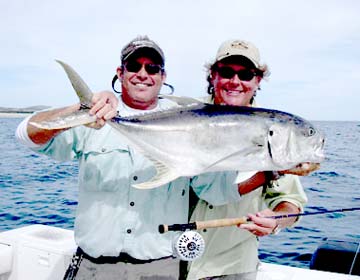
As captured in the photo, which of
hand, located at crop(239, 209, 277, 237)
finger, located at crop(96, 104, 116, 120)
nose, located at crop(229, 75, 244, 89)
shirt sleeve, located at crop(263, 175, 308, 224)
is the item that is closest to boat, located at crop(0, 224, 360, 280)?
shirt sleeve, located at crop(263, 175, 308, 224)

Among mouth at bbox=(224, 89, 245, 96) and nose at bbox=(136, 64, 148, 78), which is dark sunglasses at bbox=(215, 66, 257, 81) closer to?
mouth at bbox=(224, 89, 245, 96)

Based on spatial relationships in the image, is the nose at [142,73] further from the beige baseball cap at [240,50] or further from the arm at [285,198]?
the arm at [285,198]

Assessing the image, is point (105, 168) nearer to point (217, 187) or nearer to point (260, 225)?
point (217, 187)

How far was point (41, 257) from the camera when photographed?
4.69 metres

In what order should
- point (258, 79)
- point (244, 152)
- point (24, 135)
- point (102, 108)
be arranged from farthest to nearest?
point (258, 79)
point (24, 135)
point (102, 108)
point (244, 152)

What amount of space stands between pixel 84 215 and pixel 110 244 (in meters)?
0.27

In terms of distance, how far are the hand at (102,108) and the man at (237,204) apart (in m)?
1.00

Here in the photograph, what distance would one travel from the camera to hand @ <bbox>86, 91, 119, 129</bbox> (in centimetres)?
271

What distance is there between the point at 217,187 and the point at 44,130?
1.17 m

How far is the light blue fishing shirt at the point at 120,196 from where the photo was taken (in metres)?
3.06

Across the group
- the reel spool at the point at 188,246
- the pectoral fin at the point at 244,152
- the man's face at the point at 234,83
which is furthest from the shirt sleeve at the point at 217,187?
the man's face at the point at 234,83

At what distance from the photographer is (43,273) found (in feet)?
15.2

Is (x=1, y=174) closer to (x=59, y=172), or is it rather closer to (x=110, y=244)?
(x=59, y=172)

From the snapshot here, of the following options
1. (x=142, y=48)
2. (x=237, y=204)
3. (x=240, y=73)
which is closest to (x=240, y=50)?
(x=240, y=73)
